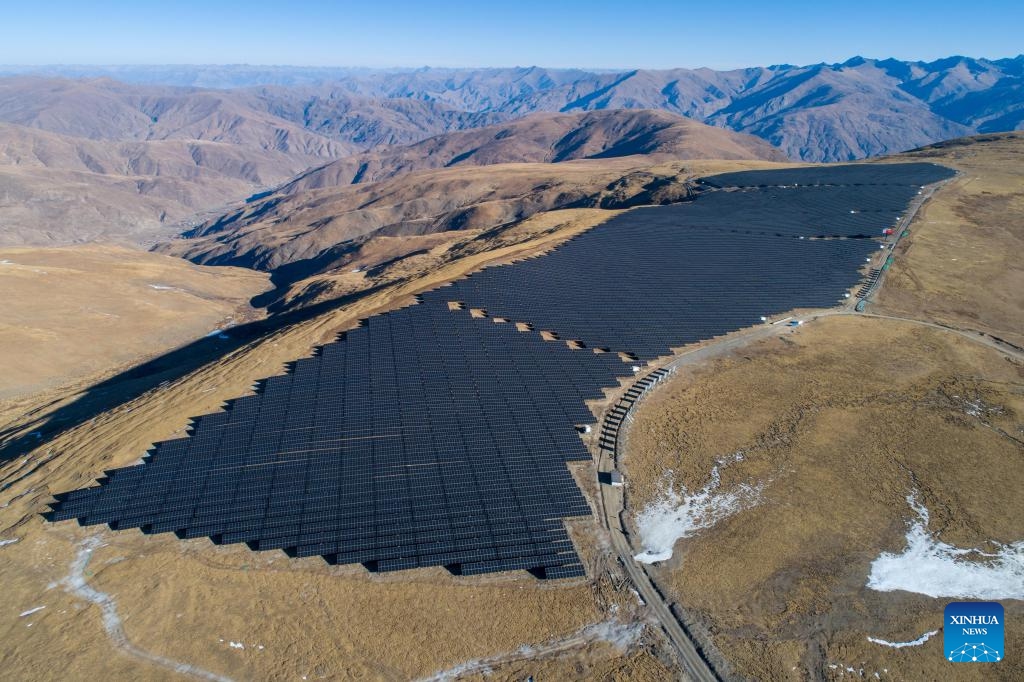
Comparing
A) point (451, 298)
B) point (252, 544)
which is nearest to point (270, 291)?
point (451, 298)

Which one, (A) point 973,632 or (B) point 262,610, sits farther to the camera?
(B) point 262,610

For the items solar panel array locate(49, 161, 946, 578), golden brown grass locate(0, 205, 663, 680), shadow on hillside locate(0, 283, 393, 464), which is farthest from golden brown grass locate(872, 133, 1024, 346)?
shadow on hillside locate(0, 283, 393, 464)

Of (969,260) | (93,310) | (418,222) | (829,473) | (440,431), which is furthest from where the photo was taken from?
(418,222)

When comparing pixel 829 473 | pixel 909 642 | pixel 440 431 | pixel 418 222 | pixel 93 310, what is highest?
pixel 440 431

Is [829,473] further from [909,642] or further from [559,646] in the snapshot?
[559,646]

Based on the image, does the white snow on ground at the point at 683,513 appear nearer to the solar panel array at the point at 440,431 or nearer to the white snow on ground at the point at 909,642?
the solar panel array at the point at 440,431

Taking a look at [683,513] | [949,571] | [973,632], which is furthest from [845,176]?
[973,632]
